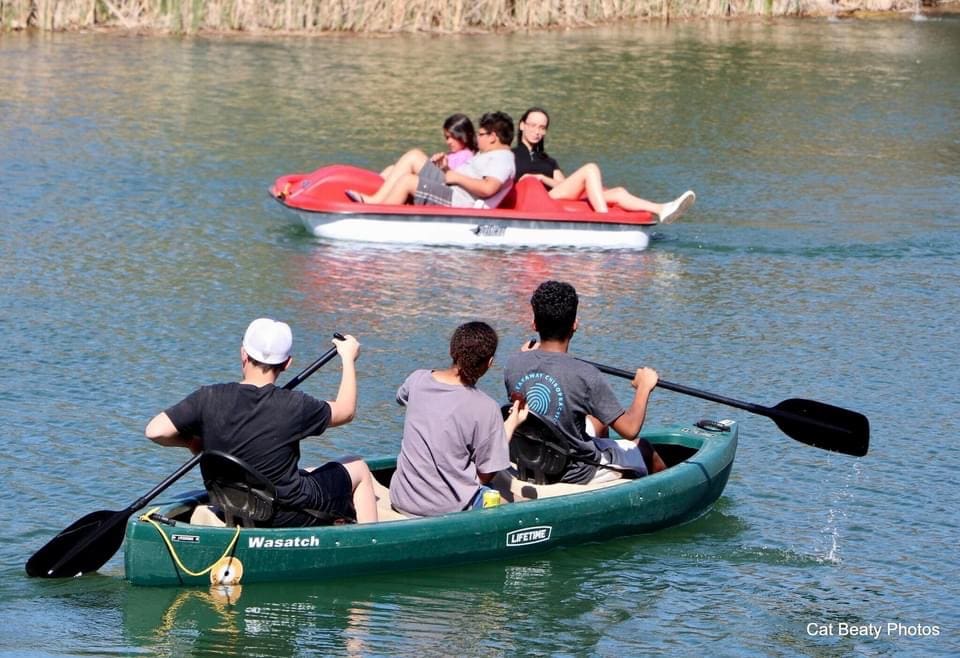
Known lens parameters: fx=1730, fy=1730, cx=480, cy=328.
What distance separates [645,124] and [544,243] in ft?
21.1

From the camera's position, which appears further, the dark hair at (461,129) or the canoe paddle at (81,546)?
the dark hair at (461,129)

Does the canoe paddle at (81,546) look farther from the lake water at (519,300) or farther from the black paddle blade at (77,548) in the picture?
the lake water at (519,300)

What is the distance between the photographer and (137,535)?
6902mm

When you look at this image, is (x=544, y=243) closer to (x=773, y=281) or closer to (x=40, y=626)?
(x=773, y=281)

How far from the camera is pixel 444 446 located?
718 cm

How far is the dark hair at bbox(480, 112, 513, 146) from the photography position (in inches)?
521

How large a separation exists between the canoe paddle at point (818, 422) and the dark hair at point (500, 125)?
517 cm

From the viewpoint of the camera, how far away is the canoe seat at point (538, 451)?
25.2ft

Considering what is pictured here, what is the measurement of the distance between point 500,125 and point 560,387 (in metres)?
5.94

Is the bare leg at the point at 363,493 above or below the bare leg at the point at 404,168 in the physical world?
below

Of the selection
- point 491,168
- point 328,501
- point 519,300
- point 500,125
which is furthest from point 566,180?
point 328,501

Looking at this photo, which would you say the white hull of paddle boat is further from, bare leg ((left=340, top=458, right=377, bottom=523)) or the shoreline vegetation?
the shoreline vegetation

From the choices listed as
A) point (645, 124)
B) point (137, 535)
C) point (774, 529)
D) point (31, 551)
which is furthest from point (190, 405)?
point (645, 124)

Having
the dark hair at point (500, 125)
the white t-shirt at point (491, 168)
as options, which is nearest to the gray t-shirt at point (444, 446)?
the dark hair at point (500, 125)
